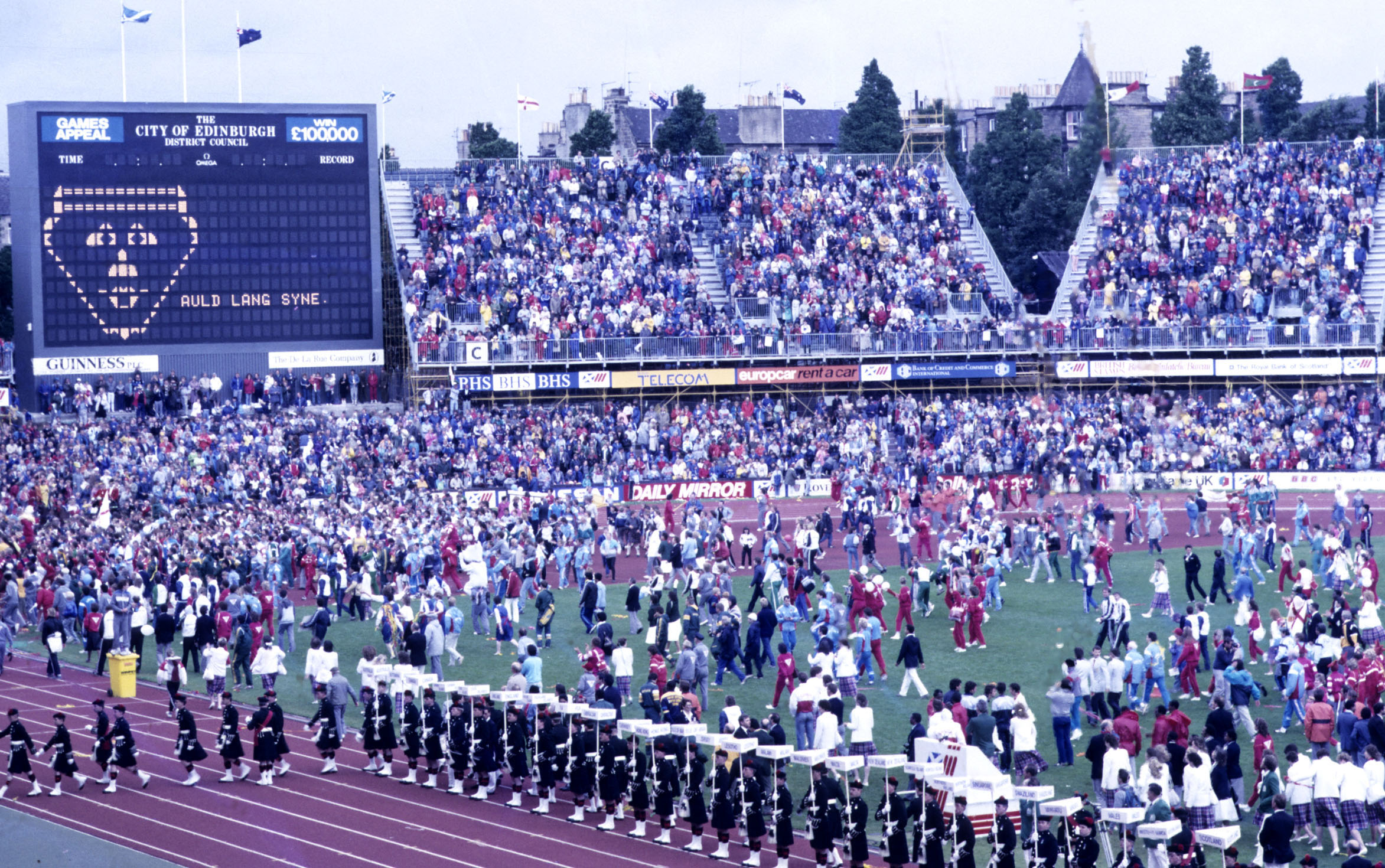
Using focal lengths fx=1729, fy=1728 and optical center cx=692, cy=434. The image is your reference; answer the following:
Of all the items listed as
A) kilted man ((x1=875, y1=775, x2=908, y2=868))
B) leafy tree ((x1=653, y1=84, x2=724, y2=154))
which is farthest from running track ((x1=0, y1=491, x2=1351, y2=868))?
leafy tree ((x1=653, y1=84, x2=724, y2=154))

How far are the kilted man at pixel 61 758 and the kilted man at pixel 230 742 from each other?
1.64 m

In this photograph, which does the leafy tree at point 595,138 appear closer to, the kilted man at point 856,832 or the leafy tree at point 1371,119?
the leafy tree at point 1371,119

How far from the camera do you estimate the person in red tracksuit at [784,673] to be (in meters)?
21.7

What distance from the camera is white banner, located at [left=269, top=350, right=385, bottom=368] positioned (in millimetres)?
45500

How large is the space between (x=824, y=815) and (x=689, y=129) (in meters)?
57.5

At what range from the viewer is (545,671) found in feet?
82.3

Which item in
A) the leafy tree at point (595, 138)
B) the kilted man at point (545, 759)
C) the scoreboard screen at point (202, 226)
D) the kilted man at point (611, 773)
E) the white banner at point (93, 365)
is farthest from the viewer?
the leafy tree at point (595, 138)

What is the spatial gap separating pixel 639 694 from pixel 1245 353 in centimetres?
3106

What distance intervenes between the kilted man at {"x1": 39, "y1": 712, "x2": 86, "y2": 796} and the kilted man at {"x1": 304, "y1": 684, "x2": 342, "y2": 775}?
271 cm

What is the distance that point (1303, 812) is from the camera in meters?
16.2

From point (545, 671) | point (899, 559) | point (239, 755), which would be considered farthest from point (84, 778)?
point (899, 559)

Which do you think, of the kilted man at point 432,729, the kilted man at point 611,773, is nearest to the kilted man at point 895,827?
the kilted man at point 611,773

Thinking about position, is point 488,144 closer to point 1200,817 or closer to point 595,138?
point 595,138

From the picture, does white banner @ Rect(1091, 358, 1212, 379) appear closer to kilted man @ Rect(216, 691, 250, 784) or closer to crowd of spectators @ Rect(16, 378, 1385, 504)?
crowd of spectators @ Rect(16, 378, 1385, 504)
